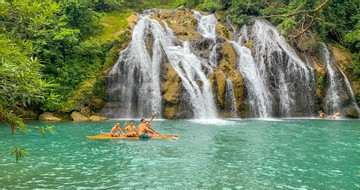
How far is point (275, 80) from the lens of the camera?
22.3m

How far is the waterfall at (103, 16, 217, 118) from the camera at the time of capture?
64.4 feet

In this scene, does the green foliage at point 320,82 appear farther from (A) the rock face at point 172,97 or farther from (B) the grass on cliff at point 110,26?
(B) the grass on cliff at point 110,26

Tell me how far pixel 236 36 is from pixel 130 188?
24516mm

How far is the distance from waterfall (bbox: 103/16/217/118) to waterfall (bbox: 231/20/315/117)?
12.2 feet

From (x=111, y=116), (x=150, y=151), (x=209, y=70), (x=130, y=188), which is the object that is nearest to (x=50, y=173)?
(x=130, y=188)

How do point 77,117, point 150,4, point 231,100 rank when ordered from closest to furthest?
point 77,117
point 231,100
point 150,4

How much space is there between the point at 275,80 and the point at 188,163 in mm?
16856

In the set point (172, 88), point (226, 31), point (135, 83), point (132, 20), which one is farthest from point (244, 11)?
point (135, 83)

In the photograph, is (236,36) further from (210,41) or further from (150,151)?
(150,151)

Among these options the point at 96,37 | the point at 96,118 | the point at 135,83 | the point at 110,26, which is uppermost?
the point at 110,26

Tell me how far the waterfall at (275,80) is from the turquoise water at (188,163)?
383 inches

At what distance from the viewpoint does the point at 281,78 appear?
2242cm

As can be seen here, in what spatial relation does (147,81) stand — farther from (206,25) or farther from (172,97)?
(206,25)

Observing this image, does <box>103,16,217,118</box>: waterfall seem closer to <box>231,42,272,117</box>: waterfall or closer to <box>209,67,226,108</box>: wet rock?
<box>209,67,226,108</box>: wet rock
